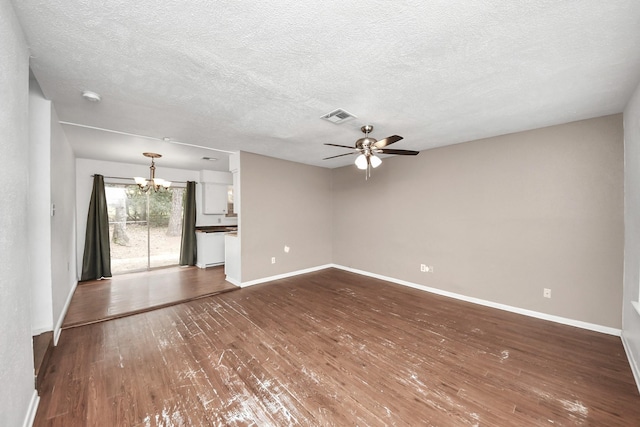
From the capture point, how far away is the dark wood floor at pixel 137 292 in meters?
3.29

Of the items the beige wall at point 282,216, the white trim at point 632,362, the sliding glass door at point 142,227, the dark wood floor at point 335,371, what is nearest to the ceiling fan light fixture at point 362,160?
the dark wood floor at point 335,371

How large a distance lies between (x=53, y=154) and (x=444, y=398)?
14.9 ft

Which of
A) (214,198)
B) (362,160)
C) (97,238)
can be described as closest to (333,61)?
(362,160)

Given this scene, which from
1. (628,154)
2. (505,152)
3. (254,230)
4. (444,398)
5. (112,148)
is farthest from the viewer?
(254,230)

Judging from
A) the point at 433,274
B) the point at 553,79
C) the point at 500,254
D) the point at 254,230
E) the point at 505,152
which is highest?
the point at 553,79

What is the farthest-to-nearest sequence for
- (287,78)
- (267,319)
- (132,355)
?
(267,319), (132,355), (287,78)

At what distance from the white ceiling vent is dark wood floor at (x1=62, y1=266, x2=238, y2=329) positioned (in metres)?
3.32

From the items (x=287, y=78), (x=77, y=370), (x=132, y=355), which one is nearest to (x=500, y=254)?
(x=287, y=78)

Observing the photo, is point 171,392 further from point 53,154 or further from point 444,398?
point 53,154

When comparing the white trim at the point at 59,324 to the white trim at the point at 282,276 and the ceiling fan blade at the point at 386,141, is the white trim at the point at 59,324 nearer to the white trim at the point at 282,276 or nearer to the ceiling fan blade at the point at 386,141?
the white trim at the point at 282,276

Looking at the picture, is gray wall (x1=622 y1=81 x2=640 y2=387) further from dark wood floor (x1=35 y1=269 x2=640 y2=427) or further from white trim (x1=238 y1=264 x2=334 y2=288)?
white trim (x1=238 y1=264 x2=334 y2=288)

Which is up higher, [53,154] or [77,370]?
[53,154]

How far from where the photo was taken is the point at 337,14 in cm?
138

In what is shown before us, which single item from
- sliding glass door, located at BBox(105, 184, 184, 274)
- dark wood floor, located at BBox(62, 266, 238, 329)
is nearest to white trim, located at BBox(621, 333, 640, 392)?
dark wood floor, located at BBox(62, 266, 238, 329)
